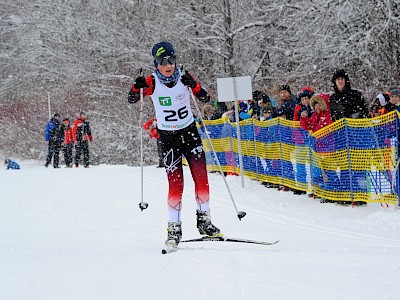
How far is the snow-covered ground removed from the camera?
4.27 m

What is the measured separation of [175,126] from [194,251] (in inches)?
49.9

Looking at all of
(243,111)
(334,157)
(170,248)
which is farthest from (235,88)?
(170,248)

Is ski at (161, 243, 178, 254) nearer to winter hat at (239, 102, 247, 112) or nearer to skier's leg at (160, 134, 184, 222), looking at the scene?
skier's leg at (160, 134, 184, 222)

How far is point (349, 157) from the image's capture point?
8.89 meters

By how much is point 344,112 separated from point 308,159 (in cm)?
129

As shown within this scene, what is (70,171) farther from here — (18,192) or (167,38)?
(167,38)

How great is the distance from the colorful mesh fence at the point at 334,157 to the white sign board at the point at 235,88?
68cm

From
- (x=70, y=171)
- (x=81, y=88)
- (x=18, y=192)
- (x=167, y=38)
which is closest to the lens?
(x=18, y=192)

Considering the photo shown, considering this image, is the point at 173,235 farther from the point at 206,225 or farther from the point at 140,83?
the point at 140,83

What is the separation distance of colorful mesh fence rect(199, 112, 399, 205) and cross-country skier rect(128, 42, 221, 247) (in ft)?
9.54

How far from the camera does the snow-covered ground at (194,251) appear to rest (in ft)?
14.0

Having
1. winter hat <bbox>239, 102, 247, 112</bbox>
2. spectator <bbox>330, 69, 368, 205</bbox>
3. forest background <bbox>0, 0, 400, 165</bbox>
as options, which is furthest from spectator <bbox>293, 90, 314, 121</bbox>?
forest background <bbox>0, 0, 400, 165</bbox>

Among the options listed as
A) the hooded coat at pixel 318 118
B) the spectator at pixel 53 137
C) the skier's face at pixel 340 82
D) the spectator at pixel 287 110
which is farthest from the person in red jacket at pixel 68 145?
the skier's face at pixel 340 82

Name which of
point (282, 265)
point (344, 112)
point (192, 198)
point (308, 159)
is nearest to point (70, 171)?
point (192, 198)
